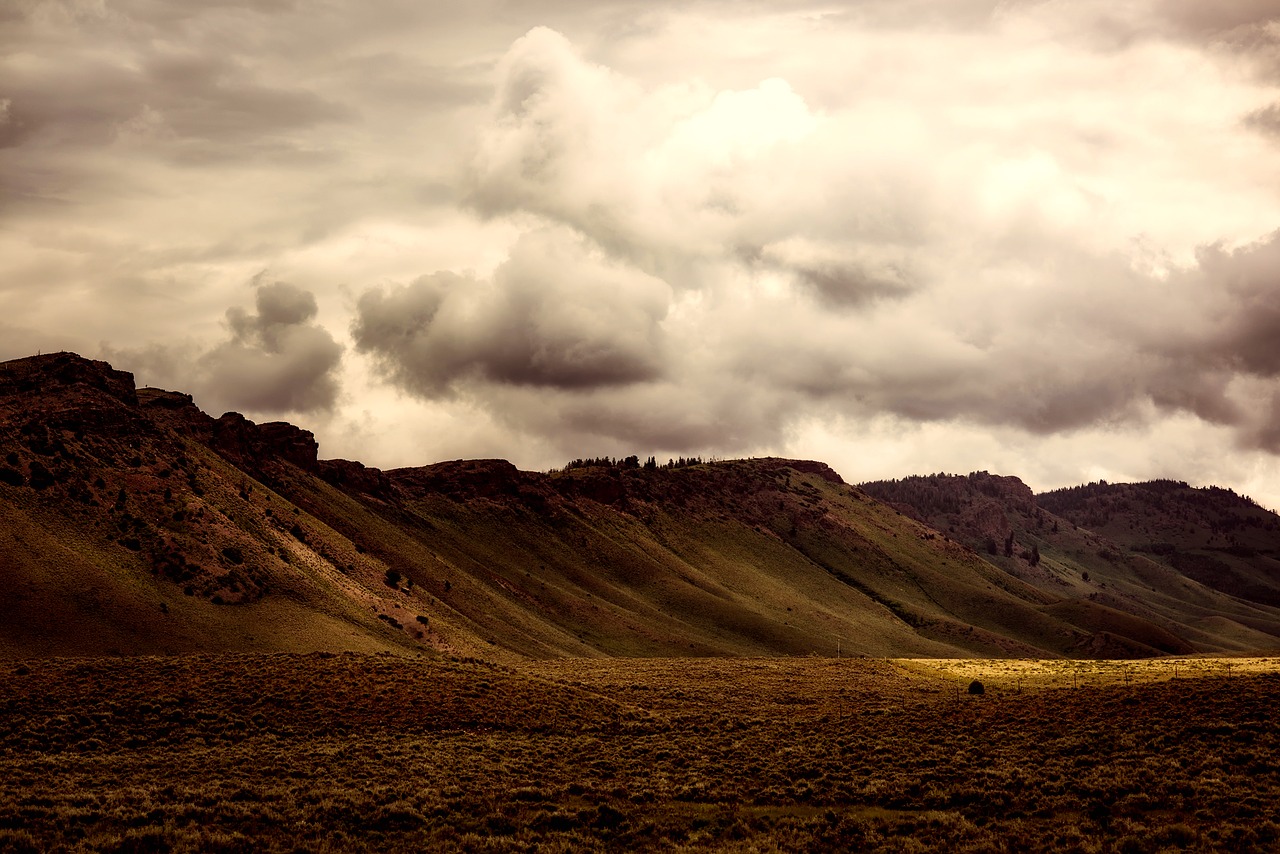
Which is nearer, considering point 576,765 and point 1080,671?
point 576,765

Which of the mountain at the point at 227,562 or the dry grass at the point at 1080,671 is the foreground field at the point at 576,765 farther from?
the dry grass at the point at 1080,671

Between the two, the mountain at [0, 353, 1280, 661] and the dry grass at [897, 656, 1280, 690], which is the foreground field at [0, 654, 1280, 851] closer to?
the mountain at [0, 353, 1280, 661]

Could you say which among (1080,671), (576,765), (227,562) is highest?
(1080,671)

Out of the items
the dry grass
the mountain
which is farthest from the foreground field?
the dry grass

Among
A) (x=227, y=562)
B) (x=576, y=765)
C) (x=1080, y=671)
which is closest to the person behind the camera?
(x=576, y=765)

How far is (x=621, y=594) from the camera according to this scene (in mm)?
195625

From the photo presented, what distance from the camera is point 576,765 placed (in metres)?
50.8

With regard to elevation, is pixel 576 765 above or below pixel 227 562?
below

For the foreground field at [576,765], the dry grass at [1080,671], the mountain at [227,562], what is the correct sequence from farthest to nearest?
the dry grass at [1080,671], the mountain at [227,562], the foreground field at [576,765]

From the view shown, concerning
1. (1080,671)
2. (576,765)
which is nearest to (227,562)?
(576,765)

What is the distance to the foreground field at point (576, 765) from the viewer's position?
3778cm

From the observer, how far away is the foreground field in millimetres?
37781

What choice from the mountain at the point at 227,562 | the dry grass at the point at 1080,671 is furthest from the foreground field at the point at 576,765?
the dry grass at the point at 1080,671

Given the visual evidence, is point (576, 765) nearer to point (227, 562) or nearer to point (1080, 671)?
point (227, 562)
